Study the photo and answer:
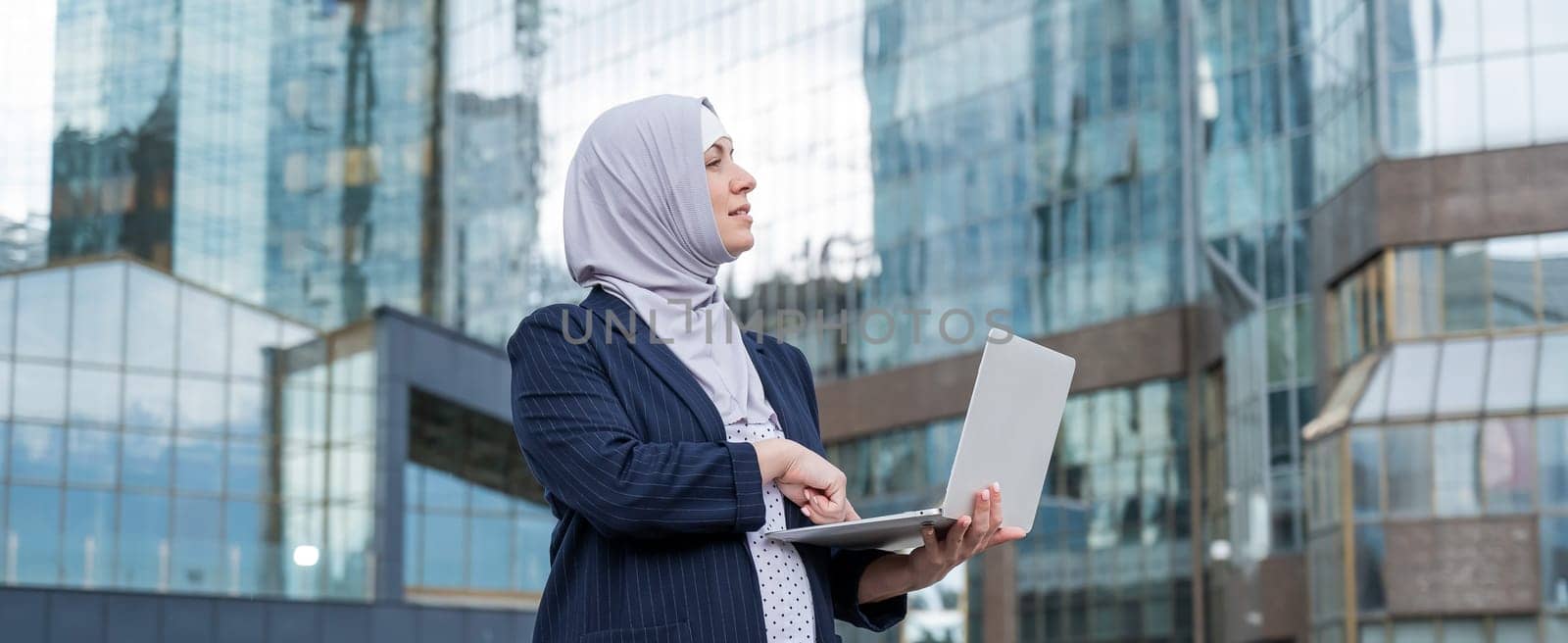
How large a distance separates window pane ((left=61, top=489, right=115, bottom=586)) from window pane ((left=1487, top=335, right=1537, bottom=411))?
792 inches

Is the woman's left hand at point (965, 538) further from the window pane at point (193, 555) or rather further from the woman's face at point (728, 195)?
the window pane at point (193, 555)

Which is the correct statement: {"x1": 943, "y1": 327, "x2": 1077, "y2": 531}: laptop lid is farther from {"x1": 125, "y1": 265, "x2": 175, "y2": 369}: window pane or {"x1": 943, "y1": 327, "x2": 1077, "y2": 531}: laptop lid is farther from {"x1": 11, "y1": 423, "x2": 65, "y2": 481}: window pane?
{"x1": 125, "y1": 265, "x2": 175, "y2": 369}: window pane

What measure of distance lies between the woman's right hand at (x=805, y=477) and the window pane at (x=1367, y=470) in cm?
2861

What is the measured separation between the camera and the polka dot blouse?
10.6 feet

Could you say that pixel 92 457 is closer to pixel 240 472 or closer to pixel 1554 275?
pixel 240 472

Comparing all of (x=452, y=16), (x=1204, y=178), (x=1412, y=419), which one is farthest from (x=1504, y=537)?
(x=452, y=16)

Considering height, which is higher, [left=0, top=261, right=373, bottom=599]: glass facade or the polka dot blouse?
[left=0, top=261, right=373, bottom=599]: glass facade

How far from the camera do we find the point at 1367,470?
3091 centimetres

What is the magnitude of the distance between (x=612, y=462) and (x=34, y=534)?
30.0 m

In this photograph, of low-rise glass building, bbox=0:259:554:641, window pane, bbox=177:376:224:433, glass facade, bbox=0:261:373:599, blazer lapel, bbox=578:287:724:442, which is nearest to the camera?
blazer lapel, bbox=578:287:724:442

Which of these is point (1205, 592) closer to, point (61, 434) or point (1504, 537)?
point (1504, 537)

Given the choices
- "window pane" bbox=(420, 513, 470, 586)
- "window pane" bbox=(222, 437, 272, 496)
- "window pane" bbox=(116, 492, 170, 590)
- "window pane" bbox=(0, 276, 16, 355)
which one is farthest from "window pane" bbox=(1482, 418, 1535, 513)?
"window pane" bbox=(0, 276, 16, 355)

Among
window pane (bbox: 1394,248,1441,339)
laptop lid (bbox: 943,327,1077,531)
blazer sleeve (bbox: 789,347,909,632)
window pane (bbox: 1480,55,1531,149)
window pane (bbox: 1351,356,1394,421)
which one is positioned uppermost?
window pane (bbox: 1480,55,1531,149)

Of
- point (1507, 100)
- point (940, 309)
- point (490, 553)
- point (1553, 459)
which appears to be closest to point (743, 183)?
point (1553, 459)
